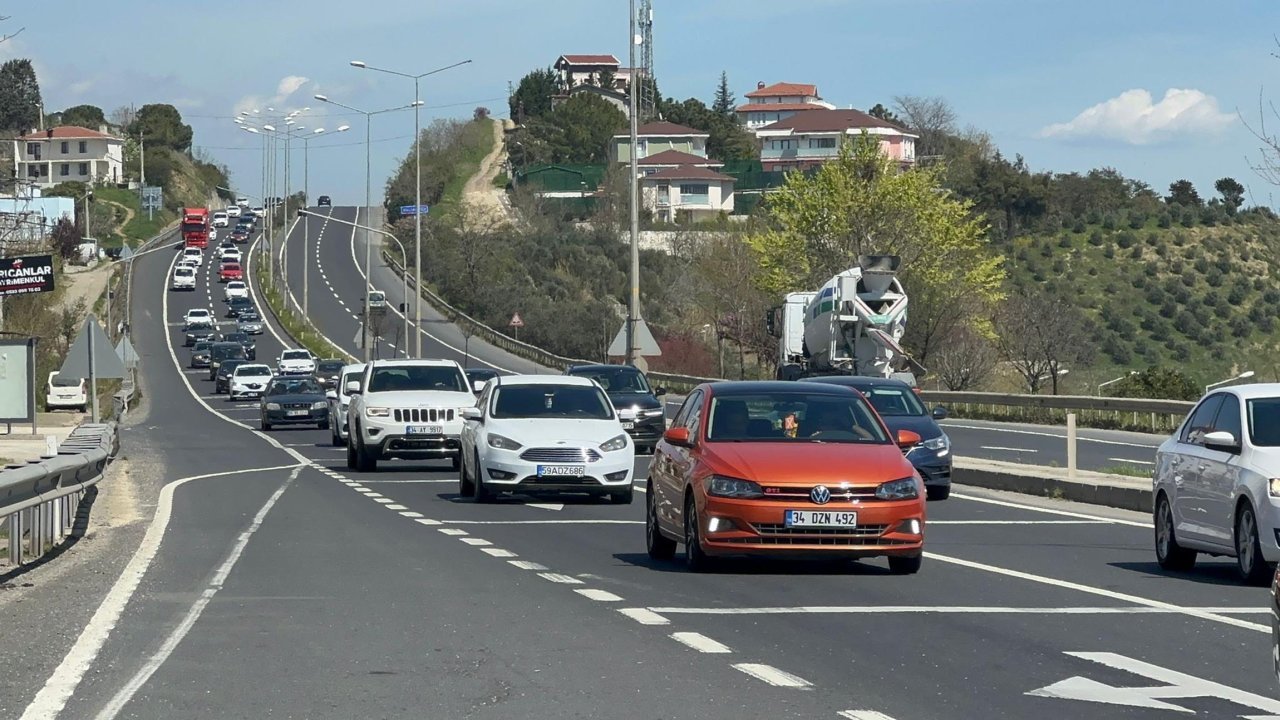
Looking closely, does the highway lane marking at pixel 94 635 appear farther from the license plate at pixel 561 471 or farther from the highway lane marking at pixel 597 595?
the license plate at pixel 561 471

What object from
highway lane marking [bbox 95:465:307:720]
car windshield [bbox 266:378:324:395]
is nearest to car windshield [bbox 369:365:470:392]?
highway lane marking [bbox 95:465:307:720]

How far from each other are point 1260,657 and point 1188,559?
5.28 meters

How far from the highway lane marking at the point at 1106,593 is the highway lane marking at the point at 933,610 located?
0.14m

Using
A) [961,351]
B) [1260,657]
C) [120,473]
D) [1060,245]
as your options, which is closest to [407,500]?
[120,473]

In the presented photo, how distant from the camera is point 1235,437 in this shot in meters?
14.8

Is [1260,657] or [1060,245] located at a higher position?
[1060,245]

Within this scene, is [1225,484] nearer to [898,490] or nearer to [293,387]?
[898,490]

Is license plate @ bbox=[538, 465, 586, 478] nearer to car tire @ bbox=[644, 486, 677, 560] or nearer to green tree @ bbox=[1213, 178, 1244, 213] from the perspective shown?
car tire @ bbox=[644, 486, 677, 560]

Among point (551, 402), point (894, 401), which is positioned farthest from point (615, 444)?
point (894, 401)

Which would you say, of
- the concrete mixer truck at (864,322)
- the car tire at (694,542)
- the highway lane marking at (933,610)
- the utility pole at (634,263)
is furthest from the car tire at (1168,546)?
the utility pole at (634,263)

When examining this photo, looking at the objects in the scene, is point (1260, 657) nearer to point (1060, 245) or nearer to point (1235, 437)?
point (1235, 437)

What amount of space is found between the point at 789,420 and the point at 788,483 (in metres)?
1.27

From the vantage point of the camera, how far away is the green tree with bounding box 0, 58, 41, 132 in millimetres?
131538

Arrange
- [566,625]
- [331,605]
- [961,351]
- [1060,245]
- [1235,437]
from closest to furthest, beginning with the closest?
[566,625] → [331,605] → [1235,437] → [961,351] → [1060,245]
